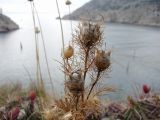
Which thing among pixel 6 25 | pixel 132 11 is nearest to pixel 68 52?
pixel 6 25

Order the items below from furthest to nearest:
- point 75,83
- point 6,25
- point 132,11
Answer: point 132,11 → point 6,25 → point 75,83

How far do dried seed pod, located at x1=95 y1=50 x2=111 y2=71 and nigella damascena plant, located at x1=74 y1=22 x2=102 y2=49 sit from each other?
0.10 ft

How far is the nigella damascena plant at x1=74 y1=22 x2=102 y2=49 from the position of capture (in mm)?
874

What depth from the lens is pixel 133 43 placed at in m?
32.4

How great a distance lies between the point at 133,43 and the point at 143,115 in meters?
30.3

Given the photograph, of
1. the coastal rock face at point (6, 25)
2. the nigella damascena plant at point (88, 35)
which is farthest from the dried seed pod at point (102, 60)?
the coastal rock face at point (6, 25)

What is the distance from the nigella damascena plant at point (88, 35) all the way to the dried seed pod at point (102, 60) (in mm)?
30

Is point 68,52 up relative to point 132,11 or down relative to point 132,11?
up

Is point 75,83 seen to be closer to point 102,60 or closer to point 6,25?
point 102,60

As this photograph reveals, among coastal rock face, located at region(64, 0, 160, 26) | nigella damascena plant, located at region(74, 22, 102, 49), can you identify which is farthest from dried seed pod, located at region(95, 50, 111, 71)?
coastal rock face, located at region(64, 0, 160, 26)

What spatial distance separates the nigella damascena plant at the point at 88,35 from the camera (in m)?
0.87

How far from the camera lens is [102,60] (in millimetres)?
860

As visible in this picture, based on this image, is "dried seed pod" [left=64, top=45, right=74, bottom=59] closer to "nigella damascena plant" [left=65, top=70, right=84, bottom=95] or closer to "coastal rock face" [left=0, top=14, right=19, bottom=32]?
"nigella damascena plant" [left=65, top=70, right=84, bottom=95]

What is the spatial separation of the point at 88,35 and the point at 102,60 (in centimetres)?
7
